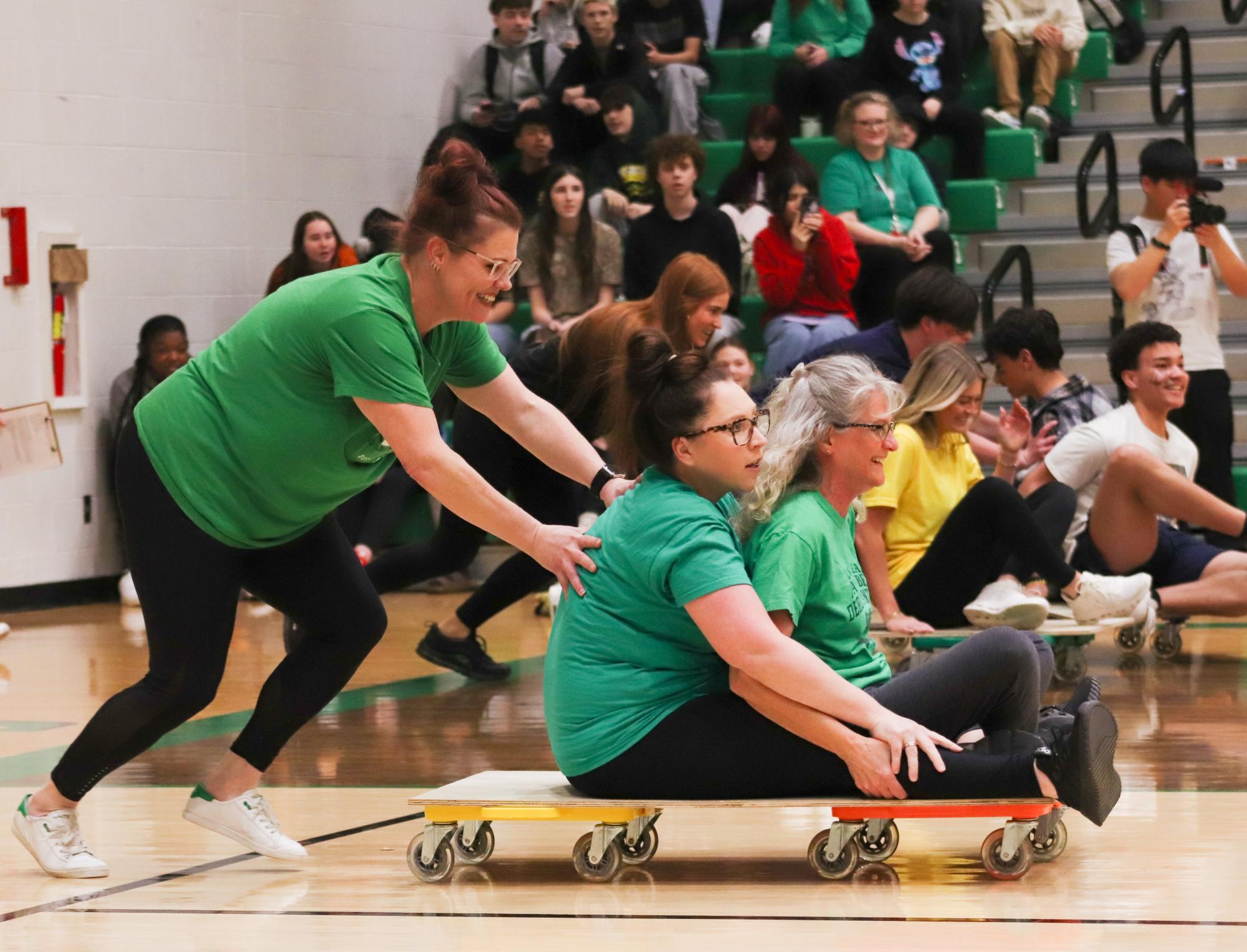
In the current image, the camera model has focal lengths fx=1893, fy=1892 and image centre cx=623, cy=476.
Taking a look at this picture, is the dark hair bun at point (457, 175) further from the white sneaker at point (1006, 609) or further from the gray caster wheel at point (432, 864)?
the white sneaker at point (1006, 609)

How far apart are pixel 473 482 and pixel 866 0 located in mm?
7677

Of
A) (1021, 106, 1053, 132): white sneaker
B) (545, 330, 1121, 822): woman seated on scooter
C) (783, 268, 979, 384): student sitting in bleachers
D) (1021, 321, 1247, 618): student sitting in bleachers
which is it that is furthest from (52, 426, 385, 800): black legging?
(1021, 106, 1053, 132): white sneaker

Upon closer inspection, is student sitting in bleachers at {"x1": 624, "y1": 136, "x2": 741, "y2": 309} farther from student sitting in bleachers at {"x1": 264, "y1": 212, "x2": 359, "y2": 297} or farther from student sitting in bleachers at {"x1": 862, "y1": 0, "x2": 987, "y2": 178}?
student sitting in bleachers at {"x1": 862, "y1": 0, "x2": 987, "y2": 178}

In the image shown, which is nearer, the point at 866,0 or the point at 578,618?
the point at 578,618

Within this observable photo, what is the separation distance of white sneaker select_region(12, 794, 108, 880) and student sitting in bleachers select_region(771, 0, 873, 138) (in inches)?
275

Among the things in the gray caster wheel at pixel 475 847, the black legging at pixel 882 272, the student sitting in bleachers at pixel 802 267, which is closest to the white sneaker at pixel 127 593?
the student sitting in bleachers at pixel 802 267

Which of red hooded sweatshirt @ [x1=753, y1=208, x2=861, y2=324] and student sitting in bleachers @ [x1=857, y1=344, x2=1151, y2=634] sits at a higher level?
red hooded sweatshirt @ [x1=753, y1=208, x2=861, y2=324]

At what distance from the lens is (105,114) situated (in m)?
8.91

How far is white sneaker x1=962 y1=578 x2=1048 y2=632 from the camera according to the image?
543 centimetres

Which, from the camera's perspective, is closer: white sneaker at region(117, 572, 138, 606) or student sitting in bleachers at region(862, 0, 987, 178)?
white sneaker at region(117, 572, 138, 606)

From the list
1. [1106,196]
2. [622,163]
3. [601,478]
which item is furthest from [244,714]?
[1106,196]

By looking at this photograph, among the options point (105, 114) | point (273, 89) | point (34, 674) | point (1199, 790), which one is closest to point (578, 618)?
point (1199, 790)

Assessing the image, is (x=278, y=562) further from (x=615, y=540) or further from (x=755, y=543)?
(x=755, y=543)

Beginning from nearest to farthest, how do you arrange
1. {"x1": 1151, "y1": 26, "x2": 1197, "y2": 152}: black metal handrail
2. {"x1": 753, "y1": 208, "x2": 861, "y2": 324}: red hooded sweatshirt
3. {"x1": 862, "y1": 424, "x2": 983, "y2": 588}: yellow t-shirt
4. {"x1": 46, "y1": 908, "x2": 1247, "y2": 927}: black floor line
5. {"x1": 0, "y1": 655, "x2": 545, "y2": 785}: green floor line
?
{"x1": 46, "y1": 908, "x2": 1247, "y2": 927}: black floor line
{"x1": 0, "y1": 655, "x2": 545, "y2": 785}: green floor line
{"x1": 862, "y1": 424, "x2": 983, "y2": 588}: yellow t-shirt
{"x1": 753, "y1": 208, "x2": 861, "y2": 324}: red hooded sweatshirt
{"x1": 1151, "y1": 26, "x2": 1197, "y2": 152}: black metal handrail
